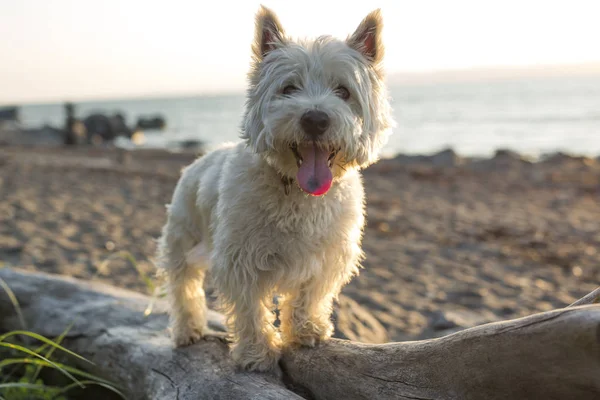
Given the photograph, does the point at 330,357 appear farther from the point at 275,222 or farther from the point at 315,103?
the point at 315,103

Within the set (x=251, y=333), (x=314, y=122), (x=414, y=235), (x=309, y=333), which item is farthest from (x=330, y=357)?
(x=414, y=235)

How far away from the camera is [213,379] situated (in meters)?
3.25

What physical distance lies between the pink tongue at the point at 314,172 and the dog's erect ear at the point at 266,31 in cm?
72

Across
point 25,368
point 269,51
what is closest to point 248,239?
point 269,51

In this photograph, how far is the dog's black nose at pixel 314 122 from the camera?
116 inches

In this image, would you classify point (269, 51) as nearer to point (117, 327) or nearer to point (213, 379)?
point (213, 379)

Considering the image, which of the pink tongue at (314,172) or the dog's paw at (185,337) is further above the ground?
the pink tongue at (314,172)

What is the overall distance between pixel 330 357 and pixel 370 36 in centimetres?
192

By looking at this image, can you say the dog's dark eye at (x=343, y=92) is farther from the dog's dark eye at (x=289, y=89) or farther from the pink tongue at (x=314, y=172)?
the pink tongue at (x=314, y=172)

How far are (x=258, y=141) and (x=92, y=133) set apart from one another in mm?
37997

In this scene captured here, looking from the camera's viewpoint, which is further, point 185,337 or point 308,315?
point 185,337

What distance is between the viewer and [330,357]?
11.1ft

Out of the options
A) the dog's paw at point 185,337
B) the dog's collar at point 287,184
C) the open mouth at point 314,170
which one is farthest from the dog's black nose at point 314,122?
the dog's paw at point 185,337

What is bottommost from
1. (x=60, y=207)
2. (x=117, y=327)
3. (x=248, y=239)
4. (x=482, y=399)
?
(x=60, y=207)
